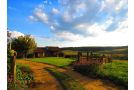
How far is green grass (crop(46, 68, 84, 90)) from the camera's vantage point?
3904 mm

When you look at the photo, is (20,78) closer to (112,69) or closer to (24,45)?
(24,45)

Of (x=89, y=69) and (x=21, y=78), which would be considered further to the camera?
(x=89, y=69)

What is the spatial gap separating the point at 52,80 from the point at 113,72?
3.17 ft

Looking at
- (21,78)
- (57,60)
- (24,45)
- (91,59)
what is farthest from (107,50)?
(21,78)

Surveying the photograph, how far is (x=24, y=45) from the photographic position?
13.0 feet

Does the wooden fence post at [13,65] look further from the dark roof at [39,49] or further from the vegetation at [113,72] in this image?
the vegetation at [113,72]

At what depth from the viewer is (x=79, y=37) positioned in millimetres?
4051

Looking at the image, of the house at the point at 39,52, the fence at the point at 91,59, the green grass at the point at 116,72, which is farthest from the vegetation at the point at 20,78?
the green grass at the point at 116,72

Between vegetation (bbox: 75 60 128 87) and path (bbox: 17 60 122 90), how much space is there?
0.27 feet

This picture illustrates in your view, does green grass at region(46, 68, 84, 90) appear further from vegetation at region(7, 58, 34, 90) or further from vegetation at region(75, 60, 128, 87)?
vegetation at region(7, 58, 34, 90)

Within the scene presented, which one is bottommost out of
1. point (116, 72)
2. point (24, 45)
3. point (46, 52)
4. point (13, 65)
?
point (116, 72)

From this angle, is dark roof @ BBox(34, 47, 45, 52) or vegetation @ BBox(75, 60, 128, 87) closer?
vegetation @ BBox(75, 60, 128, 87)

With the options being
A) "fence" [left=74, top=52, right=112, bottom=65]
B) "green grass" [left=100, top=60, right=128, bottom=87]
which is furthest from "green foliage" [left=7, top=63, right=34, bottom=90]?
"green grass" [left=100, top=60, right=128, bottom=87]

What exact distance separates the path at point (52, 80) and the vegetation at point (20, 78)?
0.08 m
